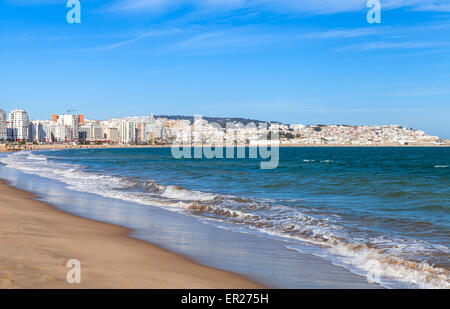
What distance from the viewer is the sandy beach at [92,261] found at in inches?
219

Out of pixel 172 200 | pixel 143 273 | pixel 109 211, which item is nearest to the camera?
pixel 143 273

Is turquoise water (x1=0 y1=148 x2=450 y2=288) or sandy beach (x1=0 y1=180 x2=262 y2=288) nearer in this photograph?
sandy beach (x1=0 y1=180 x2=262 y2=288)

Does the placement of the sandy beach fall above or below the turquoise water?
above

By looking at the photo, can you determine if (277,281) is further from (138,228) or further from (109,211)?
(109,211)

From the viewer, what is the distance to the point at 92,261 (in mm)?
6766

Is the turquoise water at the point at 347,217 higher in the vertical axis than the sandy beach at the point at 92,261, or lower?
lower

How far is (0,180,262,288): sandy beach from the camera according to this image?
5.56 metres

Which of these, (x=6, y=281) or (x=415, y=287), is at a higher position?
(x=6, y=281)

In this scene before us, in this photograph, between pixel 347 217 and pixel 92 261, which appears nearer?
pixel 92 261

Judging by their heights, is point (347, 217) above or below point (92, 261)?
below

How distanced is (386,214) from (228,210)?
479 centimetres

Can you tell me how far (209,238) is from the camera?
9688mm

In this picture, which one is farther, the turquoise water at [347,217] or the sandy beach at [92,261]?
the turquoise water at [347,217]
